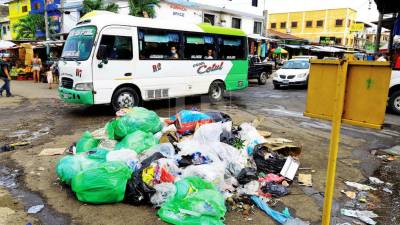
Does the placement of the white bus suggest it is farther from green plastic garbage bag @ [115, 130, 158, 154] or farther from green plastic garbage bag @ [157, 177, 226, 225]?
green plastic garbage bag @ [157, 177, 226, 225]

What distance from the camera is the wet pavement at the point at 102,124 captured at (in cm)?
379

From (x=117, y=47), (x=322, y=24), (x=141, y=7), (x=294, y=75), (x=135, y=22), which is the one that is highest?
(x=322, y=24)

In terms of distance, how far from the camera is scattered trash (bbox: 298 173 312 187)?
15.5 feet

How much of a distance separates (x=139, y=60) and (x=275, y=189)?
6333mm

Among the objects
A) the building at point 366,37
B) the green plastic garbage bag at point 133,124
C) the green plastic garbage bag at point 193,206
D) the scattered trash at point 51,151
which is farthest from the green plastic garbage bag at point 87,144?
the building at point 366,37

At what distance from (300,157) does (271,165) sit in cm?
126

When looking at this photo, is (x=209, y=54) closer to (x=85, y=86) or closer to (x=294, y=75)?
(x=85, y=86)

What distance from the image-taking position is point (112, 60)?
348 inches

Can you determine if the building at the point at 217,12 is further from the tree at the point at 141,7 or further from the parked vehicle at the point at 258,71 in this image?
the parked vehicle at the point at 258,71

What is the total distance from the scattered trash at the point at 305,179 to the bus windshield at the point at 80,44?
622 centimetres

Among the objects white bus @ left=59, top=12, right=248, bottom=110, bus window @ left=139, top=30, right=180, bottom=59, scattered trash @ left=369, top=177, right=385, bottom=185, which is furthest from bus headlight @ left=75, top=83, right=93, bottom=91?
scattered trash @ left=369, top=177, right=385, bottom=185

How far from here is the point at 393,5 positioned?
12.4m

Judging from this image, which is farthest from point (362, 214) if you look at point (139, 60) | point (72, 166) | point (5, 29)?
point (5, 29)

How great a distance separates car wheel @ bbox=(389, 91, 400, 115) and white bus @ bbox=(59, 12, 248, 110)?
5.51 metres
